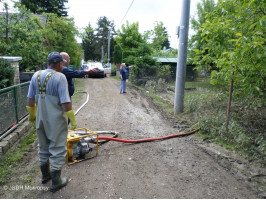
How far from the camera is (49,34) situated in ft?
50.9

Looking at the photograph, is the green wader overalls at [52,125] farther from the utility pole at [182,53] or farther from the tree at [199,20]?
the tree at [199,20]

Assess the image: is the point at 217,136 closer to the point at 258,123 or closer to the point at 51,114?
the point at 258,123

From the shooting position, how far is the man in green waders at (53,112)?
297cm

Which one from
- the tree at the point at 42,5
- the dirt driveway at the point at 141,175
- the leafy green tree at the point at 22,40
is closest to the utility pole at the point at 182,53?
the dirt driveway at the point at 141,175

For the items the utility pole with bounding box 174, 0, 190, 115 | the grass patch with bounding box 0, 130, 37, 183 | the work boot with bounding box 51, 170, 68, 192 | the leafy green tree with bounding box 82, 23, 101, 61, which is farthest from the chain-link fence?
the leafy green tree with bounding box 82, 23, 101, 61

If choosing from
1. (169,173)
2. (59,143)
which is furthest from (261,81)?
(59,143)

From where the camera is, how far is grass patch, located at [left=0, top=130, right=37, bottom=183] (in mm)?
3576

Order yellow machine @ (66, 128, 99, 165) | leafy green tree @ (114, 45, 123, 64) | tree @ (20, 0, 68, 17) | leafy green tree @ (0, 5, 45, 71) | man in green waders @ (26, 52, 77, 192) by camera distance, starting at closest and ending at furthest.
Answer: man in green waders @ (26, 52, 77, 192)
yellow machine @ (66, 128, 99, 165)
leafy green tree @ (0, 5, 45, 71)
tree @ (20, 0, 68, 17)
leafy green tree @ (114, 45, 123, 64)

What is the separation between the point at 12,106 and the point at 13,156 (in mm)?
1406

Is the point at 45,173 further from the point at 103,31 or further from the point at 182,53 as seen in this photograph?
the point at 103,31

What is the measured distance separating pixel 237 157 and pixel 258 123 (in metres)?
1.79

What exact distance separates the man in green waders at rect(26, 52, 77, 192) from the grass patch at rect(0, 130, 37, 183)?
913mm

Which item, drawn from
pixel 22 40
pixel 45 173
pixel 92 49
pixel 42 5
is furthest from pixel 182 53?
pixel 92 49

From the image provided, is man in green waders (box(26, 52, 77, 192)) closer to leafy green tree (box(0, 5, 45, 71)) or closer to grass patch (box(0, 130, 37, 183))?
grass patch (box(0, 130, 37, 183))
